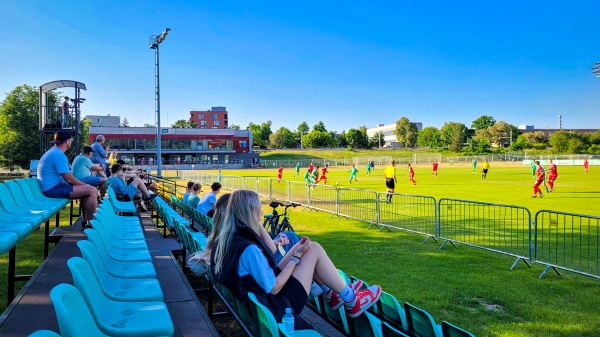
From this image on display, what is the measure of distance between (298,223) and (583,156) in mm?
84563

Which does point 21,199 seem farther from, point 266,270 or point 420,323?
point 420,323

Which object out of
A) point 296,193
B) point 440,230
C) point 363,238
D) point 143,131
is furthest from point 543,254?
point 143,131

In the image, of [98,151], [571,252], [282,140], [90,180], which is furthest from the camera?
[282,140]

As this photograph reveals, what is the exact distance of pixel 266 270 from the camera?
335 cm

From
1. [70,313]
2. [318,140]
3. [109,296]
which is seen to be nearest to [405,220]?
[109,296]

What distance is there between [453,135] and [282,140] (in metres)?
54.6

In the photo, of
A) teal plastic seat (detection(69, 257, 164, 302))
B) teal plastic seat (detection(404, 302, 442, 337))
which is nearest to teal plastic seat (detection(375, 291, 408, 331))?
teal plastic seat (detection(404, 302, 442, 337))

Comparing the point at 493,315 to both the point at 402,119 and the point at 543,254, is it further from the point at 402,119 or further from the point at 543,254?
the point at 402,119

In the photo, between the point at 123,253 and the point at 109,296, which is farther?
the point at 123,253

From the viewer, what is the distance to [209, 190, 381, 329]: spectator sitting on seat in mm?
3375

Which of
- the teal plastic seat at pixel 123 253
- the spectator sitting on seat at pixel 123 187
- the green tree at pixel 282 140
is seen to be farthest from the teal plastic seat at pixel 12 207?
the green tree at pixel 282 140

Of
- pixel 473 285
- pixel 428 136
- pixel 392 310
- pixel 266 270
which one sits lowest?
pixel 473 285

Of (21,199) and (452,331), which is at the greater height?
(21,199)

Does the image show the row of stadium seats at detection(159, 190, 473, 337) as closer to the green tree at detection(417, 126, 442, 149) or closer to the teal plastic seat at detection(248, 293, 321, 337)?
the teal plastic seat at detection(248, 293, 321, 337)
